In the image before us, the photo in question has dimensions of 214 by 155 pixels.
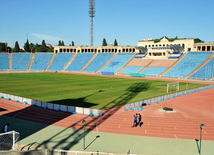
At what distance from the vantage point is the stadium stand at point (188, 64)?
256 feet

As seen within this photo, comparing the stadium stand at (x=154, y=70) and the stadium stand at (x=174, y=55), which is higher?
the stadium stand at (x=174, y=55)

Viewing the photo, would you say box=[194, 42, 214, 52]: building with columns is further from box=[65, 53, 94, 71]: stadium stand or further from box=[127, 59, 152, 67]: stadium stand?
box=[65, 53, 94, 71]: stadium stand

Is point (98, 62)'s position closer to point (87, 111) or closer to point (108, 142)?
point (87, 111)

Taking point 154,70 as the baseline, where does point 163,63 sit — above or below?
above

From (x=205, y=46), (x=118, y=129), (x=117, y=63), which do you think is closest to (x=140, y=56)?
(x=117, y=63)

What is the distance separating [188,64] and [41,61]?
7904 cm

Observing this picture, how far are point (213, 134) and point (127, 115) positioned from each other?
953 centimetres

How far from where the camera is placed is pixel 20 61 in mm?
116438

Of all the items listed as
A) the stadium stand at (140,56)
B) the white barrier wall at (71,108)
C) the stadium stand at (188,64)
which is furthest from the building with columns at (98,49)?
the white barrier wall at (71,108)

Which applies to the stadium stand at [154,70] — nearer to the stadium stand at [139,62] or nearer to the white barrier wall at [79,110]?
the stadium stand at [139,62]

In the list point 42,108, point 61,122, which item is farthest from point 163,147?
point 42,108

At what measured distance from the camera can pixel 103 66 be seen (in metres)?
102

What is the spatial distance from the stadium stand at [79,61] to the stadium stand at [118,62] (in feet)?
49.2

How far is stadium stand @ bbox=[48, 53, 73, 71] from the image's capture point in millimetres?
110869
